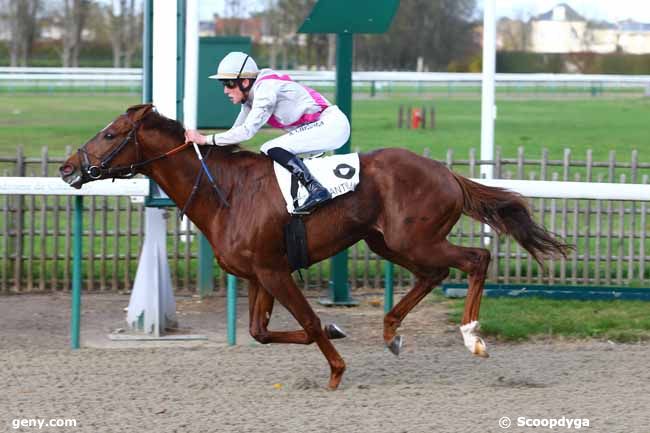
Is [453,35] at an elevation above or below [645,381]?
above

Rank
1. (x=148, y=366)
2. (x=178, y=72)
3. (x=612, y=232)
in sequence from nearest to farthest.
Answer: (x=148, y=366)
(x=178, y=72)
(x=612, y=232)

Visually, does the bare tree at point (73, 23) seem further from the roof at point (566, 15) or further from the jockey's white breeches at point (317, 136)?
the jockey's white breeches at point (317, 136)

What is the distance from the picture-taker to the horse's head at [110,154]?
640 cm

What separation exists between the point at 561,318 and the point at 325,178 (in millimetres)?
2836

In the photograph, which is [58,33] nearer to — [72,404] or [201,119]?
[201,119]

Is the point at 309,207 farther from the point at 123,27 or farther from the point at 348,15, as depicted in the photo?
the point at 123,27

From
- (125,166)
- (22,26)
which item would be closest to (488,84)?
(125,166)

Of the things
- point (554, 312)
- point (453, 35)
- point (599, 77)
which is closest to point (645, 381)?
point (554, 312)

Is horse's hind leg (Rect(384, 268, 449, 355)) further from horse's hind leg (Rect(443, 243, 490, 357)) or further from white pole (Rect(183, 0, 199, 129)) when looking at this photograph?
white pole (Rect(183, 0, 199, 129))

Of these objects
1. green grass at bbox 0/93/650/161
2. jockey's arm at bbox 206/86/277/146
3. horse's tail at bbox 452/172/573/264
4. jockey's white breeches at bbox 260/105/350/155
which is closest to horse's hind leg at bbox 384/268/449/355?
horse's tail at bbox 452/172/573/264

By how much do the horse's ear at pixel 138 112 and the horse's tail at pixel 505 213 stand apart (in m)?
1.90

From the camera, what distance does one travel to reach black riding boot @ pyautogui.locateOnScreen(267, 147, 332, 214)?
20.7 ft

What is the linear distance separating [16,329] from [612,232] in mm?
5250

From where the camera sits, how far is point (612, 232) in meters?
9.96
